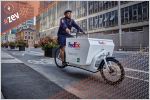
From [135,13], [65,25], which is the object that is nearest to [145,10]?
[135,13]

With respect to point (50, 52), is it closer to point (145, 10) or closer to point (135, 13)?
point (145, 10)

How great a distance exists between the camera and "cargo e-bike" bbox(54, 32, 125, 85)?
5105 millimetres

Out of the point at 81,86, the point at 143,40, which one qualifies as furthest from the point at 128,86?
the point at 143,40

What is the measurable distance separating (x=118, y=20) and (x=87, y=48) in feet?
106

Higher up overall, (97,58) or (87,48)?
(87,48)

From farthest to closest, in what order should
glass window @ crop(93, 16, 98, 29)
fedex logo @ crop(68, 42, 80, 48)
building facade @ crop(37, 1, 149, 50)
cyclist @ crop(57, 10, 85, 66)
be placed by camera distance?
glass window @ crop(93, 16, 98, 29)
building facade @ crop(37, 1, 149, 50)
cyclist @ crop(57, 10, 85, 66)
fedex logo @ crop(68, 42, 80, 48)

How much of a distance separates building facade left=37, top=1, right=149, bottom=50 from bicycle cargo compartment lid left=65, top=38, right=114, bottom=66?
2108 cm

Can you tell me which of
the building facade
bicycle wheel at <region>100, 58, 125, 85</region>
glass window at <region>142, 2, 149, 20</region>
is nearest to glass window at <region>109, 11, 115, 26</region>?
the building facade

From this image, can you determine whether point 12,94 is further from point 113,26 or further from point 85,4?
point 85,4

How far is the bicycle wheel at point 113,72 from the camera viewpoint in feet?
16.4

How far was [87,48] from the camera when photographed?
5.56 m

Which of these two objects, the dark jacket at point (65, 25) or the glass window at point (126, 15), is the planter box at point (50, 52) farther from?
the glass window at point (126, 15)

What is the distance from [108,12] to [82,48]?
113 ft

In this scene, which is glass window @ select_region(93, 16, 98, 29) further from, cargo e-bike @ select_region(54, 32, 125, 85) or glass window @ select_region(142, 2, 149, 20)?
cargo e-bike @ select_region(54, 32, 125, 85)
